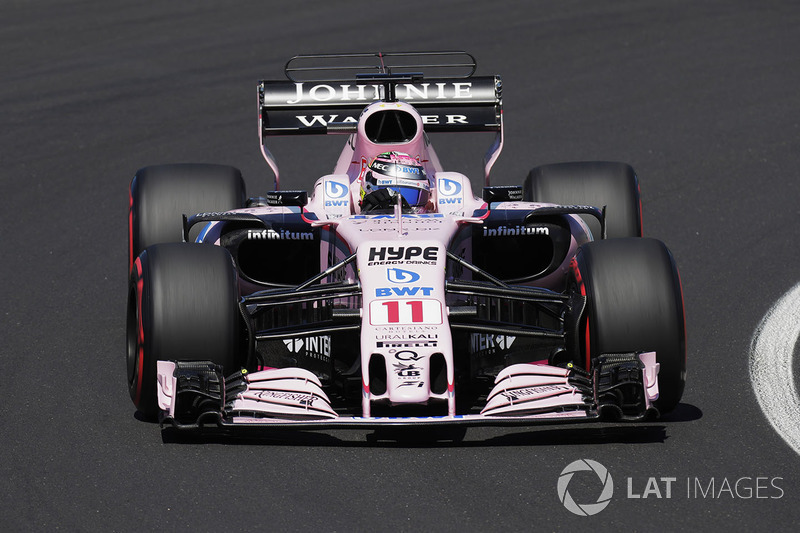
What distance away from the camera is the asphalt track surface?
25.3 feet

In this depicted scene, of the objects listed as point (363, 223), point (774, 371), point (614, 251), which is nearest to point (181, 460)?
point (363, 223)

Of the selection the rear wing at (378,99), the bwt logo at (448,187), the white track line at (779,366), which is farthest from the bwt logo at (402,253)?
the rear wing at (378,99)

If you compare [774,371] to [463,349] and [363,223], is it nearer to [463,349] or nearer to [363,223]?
[463,349]

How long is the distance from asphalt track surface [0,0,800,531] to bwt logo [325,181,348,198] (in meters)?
1.74

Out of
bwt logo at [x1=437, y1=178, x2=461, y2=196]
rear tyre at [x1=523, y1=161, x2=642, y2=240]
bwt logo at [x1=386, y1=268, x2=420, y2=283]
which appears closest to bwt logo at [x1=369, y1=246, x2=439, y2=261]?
bwt logo at [x1=386, y1=268, x2=420, y2=283]

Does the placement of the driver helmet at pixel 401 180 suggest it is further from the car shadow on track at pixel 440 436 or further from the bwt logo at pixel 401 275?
the car shadow on track at pixel 440 436

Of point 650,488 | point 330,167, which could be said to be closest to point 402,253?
point 650,488

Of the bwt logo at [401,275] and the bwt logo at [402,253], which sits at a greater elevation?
the bwt logo at [402,253]

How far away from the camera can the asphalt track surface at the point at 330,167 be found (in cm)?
770

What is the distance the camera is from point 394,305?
8492 mm

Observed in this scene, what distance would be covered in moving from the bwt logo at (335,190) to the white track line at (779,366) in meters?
2.79

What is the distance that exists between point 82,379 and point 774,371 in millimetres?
4268

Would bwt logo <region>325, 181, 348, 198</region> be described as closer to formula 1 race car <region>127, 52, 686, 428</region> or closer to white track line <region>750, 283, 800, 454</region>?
formula 1 race car <region>127, 52, 686, 428</region>

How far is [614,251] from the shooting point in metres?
8.78
